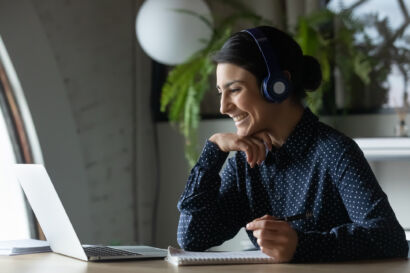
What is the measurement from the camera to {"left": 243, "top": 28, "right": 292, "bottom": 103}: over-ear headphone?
189 cm

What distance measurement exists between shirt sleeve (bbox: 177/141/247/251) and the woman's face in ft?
0.40

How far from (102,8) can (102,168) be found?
91 centimetres

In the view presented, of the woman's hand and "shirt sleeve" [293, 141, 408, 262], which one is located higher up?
the woman's hand

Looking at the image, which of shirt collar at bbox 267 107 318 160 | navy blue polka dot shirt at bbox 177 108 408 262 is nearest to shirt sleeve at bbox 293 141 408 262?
navy blue polka dot shirt at bbox 177 108 408 262

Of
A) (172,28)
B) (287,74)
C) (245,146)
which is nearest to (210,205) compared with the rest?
(245,146)

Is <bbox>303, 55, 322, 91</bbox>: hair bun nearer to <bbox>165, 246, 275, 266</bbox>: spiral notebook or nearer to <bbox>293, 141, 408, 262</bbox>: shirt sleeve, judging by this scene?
<bbox>293, 141, 408, 262</bbox>: shirt sleeve

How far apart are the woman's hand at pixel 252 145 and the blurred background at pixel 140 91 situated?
4.81 feet

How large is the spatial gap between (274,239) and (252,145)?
43 cm

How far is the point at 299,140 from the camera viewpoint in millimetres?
1944

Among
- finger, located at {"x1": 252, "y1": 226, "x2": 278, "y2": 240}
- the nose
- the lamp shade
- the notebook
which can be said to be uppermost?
the lamp shade

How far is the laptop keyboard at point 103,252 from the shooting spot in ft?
5.53

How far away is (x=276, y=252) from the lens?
1564mm

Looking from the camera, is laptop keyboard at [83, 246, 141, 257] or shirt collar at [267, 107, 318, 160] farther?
shirt collar at [267, 107, 318, 160]

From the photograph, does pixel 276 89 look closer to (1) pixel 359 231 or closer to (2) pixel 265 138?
(2) pixel 265 138
